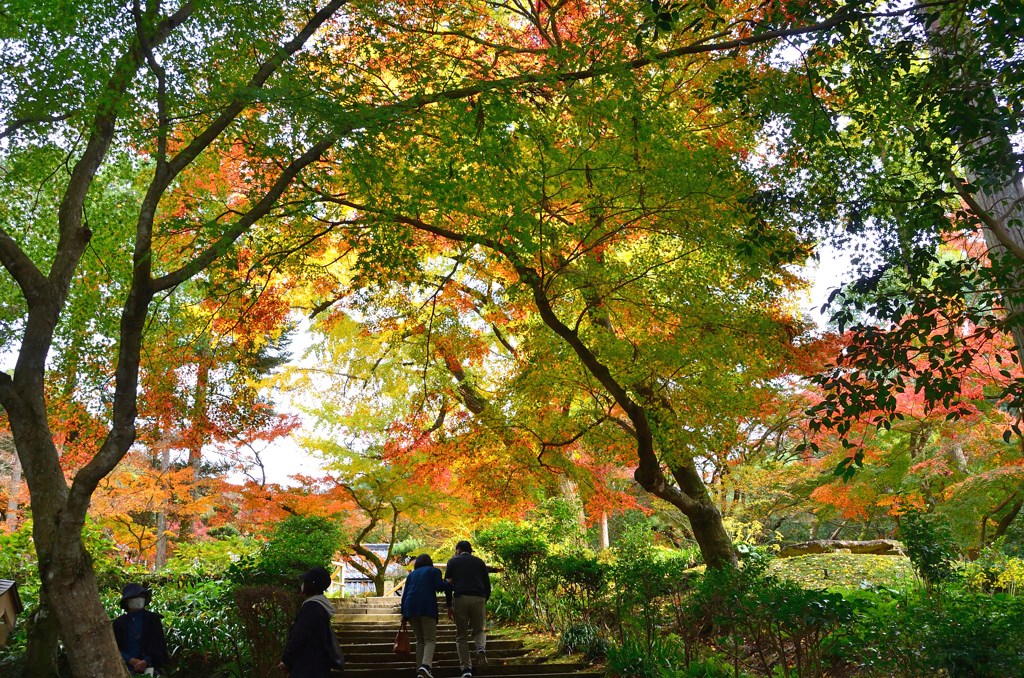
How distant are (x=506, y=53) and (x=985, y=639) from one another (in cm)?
732

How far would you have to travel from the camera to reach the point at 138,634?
6.11 meters

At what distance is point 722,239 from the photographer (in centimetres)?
714

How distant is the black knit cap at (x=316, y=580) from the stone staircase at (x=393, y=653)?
2417mm

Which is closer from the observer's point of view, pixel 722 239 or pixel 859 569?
pixel 722 239

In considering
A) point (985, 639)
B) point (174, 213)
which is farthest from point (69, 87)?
point (985, 639)

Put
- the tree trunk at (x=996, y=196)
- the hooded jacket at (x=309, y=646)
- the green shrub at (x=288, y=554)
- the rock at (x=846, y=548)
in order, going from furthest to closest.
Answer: the rock at (x=846, y=548), the green shrub at (x=288, y=554), the hooded jacket at (x=309, y=646), the tree trunk at (x=996, y=196)

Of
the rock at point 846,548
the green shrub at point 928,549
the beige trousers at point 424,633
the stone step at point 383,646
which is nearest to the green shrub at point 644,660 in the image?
the beige trousers at point 424,633

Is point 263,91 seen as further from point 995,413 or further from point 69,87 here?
point 995,413

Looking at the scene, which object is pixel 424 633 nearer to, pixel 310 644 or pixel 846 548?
pixel 310 644

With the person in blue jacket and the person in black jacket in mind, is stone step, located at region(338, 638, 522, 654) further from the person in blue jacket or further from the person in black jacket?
the person in blue jacket

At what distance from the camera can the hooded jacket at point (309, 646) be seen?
5234 millimetres

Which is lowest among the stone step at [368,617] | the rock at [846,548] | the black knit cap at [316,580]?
the stone step at [368,617]

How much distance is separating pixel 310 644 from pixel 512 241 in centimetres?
400

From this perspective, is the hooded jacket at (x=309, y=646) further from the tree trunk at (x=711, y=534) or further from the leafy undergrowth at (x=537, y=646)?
the tree trunk at (x=711, y=534)
